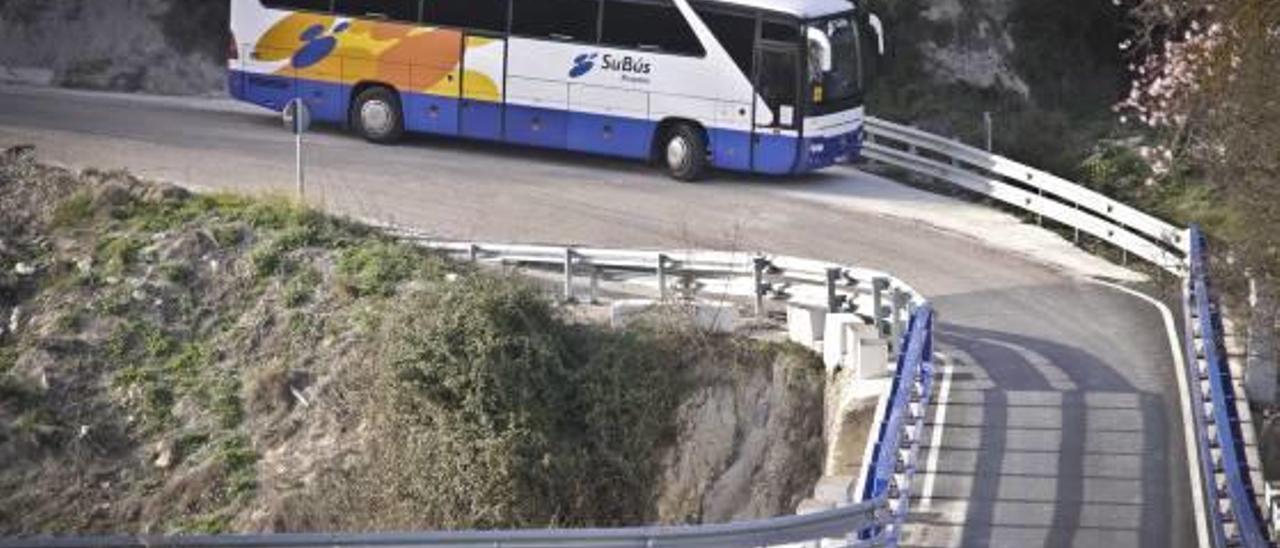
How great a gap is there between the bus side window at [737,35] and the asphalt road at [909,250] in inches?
68.2

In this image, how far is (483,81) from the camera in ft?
108

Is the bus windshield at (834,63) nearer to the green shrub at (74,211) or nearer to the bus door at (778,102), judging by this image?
the bus door at (778,102)

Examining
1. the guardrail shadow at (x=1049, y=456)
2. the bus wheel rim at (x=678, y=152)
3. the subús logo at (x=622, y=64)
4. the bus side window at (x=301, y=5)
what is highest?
the bus side window at (x=301, y=5)

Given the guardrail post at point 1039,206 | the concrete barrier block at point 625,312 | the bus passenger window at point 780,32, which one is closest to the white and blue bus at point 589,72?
the bus passenger window at point 780,32

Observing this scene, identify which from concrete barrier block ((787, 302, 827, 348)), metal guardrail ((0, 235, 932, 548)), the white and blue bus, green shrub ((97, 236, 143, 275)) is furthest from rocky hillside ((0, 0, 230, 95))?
concrete barrier block ((787, 302, 827, 348))

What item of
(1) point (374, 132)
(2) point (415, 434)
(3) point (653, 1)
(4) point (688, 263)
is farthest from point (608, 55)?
(2) point (415, 434)

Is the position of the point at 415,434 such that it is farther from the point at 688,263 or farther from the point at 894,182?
the point at 894,182

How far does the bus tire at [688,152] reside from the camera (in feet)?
105

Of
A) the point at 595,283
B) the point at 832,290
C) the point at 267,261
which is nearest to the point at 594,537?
the point at 832,290

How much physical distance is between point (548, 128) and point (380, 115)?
2.61 m

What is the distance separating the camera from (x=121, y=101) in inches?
1426

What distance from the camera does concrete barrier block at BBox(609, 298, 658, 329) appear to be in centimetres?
2498

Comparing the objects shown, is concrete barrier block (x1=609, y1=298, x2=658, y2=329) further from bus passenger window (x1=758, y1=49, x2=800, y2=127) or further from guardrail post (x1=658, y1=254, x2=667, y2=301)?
bus passenger window (x1=758, y1=49, x2=800, y2=127)

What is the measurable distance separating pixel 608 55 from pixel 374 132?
3902mm
